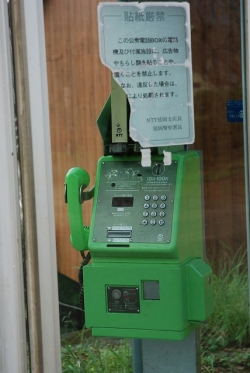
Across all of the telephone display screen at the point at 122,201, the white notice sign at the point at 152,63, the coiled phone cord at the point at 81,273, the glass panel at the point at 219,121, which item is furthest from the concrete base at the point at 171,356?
the white notice sign at the point at 152,63

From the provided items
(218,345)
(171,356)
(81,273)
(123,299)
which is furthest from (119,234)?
(218,345)

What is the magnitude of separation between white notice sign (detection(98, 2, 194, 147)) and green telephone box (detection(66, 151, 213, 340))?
0.13 metres

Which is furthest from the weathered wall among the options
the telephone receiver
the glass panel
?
the telephone receiver

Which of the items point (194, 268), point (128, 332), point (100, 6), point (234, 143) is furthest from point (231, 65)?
point (128, 332)

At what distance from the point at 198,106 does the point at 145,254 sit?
2.92 ft

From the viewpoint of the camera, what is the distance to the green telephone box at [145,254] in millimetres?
3545

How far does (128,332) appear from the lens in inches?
143

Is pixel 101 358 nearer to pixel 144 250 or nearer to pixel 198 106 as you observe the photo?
pixel 144 250

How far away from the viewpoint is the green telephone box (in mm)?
3545

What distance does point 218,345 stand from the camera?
4.16 metres

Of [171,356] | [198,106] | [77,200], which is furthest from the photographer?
[198,106]

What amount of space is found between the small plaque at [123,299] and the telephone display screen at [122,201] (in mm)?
335

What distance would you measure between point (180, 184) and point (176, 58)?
0.51 m

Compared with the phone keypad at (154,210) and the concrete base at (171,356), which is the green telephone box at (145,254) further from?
the concrete base at (171,356)
